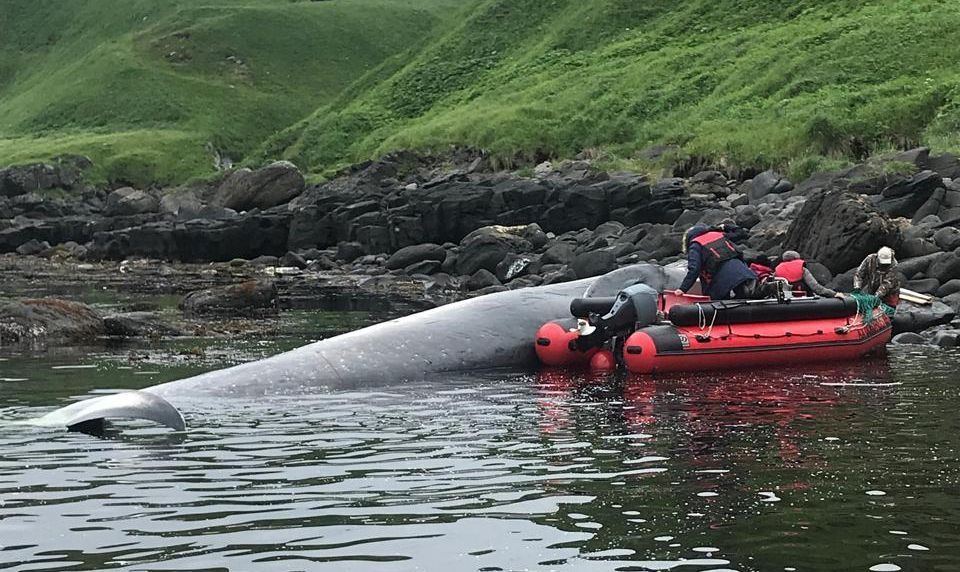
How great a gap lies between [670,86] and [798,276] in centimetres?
4063

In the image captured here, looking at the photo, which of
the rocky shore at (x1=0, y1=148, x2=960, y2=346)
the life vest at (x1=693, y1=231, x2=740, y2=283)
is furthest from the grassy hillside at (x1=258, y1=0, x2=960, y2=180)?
the life vest at (x1=693, y1=231, x2=740, y2=283)

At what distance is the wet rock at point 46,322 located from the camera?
2286 centimetres

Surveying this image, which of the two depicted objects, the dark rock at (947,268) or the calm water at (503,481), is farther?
the dark rock at (947,268)

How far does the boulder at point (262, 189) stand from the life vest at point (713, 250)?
144 feet

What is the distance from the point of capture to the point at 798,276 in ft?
69.9

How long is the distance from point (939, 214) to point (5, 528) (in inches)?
959

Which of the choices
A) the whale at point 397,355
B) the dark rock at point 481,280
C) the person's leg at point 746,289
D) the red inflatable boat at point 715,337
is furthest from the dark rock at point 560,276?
the red inflatable boat at point 715,337

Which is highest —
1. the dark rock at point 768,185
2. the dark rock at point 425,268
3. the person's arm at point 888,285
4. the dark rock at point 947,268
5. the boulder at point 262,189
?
the boulder at point 262,189

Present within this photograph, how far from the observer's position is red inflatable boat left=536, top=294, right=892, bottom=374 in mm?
19109

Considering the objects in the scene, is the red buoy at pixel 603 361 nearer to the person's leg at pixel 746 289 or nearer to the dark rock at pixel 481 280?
the person's leg at pixel 746 289

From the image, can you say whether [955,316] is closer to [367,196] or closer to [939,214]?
[939,214]

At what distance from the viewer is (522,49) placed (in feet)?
277

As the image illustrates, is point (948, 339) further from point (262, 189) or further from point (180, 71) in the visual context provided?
point (180, 71)

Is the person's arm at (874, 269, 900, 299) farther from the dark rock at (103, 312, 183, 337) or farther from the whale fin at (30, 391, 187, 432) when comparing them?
the whale fin at (30, 391, 187, 432)
